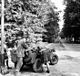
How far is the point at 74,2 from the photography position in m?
32.8

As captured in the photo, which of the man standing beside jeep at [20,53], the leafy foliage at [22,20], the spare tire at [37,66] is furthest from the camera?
the leafy foliage at [22,20]

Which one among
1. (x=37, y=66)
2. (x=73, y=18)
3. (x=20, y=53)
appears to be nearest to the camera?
(x=20, y=53)

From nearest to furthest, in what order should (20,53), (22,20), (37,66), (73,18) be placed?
(20,53) → (37,66) → (22,20) → (73,18)

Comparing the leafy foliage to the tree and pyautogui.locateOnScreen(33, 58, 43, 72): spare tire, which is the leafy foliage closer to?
pyautogui.locateOnScreen(33, 58, 43, 72): spare tire

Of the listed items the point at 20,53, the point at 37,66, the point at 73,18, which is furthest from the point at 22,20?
the point at 73,18

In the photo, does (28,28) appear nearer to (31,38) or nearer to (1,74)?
(31,38)

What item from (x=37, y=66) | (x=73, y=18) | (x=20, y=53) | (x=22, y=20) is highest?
(x=73, y=18)

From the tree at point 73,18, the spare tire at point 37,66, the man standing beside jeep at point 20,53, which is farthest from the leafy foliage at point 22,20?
the tree at point 73,18

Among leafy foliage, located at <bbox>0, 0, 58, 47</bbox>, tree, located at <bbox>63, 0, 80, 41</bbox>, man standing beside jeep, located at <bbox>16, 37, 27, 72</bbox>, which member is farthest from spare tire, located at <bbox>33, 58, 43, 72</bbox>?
tree, located at <bbox>63, 0, 80, 41</bbox>

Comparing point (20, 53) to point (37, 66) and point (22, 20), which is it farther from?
point (22, 20)

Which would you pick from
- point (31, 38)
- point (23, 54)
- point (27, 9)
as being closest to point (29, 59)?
point (23, 54)

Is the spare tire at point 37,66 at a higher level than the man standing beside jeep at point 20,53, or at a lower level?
lower

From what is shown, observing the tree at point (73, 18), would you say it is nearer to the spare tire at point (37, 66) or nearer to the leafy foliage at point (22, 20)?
the leafy foliage at point (22, 20)

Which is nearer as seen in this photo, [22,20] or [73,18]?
[22,20]
